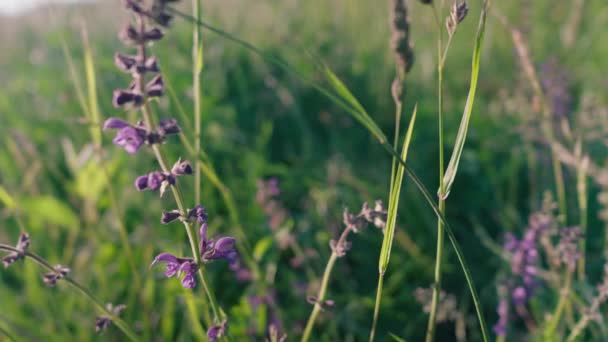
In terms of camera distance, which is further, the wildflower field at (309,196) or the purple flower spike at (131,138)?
the wildflower field at (309,196)

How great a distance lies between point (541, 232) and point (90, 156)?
2.18 m

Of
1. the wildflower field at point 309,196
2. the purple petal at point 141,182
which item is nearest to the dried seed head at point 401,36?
the wildflower field at point 309,196

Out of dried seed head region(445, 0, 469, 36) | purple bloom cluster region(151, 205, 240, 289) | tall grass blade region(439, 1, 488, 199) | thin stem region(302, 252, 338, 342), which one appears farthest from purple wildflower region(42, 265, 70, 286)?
dried seed head region(445, 0, 469, 36)

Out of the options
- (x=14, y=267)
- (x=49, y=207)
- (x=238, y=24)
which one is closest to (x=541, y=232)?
(x=49, y=207)

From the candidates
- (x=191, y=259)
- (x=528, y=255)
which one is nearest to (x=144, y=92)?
(x=191, y=259)

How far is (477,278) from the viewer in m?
2.60

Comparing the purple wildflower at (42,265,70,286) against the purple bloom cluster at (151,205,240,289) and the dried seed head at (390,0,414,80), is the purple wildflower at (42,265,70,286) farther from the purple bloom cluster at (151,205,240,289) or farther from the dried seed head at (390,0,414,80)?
the dried seed head at (390,0,414,80)

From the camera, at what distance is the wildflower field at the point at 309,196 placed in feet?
4.13

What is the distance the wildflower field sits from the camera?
4.13 ft

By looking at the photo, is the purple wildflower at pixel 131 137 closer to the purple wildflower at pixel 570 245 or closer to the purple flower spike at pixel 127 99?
the purple flower spike at pixel 127 99

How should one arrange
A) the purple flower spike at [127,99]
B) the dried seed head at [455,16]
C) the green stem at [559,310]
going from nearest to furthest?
the purple flower spike at [127,99] < the dried seed head at [455,16] < the green stem at [559,310]

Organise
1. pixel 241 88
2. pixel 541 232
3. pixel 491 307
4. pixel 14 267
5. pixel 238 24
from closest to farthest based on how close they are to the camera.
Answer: pixel 541 232, pixel 491 307, pixel 14 267, pixel 241 88, pixel 238 24

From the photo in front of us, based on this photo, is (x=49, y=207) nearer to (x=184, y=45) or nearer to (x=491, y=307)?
(x=491, y=307)

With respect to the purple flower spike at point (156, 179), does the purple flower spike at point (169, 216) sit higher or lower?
lower
